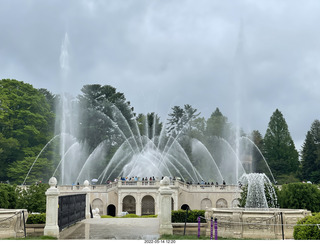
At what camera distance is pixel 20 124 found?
232 ft

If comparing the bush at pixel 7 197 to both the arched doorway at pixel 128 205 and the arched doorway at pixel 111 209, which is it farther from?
the arched doorway at pixel 111 209

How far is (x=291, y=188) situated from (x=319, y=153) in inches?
1861

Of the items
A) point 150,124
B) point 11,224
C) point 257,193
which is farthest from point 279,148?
point 11,224

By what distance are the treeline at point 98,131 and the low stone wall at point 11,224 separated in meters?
46.4

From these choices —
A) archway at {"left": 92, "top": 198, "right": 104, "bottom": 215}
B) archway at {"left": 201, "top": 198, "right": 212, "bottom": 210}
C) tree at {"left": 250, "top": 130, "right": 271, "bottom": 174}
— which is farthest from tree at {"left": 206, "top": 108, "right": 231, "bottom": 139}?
archway at {"left": 92, "top": 198, "right": 104, "bottom": 215}

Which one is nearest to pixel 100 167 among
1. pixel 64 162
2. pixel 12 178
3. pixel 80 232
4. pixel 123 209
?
pixel 64 162

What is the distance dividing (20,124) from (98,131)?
1512 cm

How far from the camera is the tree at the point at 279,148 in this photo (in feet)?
254

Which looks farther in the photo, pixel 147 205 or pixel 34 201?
pixel 147 205

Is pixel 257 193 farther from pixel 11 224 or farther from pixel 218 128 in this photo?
pixel 218 128

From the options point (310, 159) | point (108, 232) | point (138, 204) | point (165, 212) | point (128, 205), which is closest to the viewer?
point (165, 212)

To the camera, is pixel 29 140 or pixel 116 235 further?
pixel 29 140

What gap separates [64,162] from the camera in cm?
6738

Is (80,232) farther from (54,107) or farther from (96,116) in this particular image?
(54,107)
